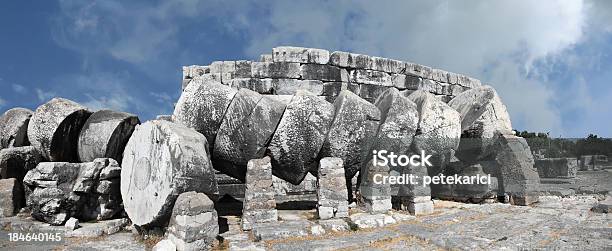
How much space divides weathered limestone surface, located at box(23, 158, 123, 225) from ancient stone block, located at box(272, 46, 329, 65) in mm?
4893

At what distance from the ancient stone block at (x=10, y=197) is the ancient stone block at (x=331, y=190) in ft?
17.1

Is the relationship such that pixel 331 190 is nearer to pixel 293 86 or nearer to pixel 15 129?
pixel 293 86

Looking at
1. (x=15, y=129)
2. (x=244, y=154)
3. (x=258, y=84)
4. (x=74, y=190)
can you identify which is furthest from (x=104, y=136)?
(x=258, y=84)

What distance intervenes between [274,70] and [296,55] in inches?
26.3

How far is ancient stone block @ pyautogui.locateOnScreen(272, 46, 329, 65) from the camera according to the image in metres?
10.5

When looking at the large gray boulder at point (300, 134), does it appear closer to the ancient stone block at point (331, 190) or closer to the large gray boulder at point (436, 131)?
the ancient stone block at point (331, 190)

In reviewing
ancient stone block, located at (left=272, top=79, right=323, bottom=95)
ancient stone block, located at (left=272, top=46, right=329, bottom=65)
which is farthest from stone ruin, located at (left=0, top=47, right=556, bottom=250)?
ancient stone block, located at (left=272, top=46, right=329, bottom=65)

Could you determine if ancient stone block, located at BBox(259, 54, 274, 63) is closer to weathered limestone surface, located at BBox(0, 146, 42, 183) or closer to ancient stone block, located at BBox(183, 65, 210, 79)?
ancient stone block, located at BBox(183, 65, 210, 79)

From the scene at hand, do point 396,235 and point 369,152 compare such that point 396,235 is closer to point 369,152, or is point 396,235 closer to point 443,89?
point 369,152

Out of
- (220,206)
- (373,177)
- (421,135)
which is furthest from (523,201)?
(220,206)

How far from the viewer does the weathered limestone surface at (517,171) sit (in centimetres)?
852

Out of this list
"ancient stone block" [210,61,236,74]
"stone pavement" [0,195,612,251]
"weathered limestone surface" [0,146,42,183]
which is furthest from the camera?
"ancient stone block" [210,61,236,74]

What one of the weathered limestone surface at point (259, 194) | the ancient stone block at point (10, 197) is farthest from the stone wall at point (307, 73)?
the ancient stone block at point (10, 197)

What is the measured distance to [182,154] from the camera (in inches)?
211
